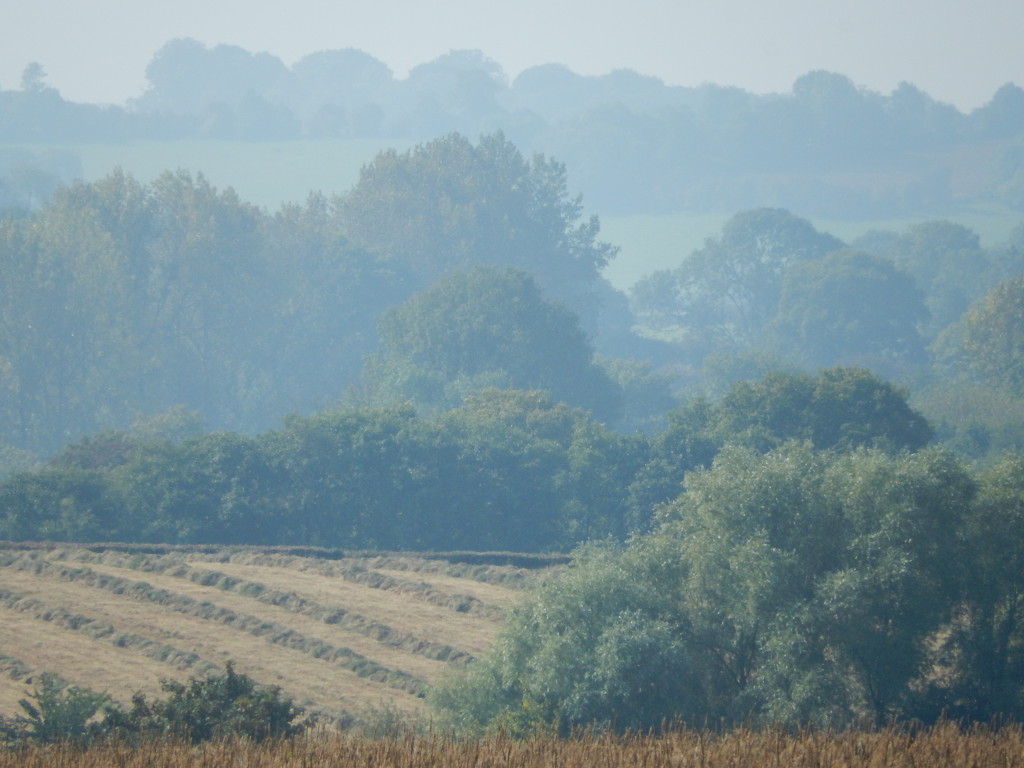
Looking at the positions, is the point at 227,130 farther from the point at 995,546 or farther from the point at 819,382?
the point at 995,546

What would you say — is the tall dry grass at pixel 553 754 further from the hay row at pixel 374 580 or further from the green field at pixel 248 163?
the green field at pixel 248 163

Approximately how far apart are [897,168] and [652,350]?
7285 centimetres

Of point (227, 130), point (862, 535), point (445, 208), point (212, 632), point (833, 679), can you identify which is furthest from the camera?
point (227, 130)

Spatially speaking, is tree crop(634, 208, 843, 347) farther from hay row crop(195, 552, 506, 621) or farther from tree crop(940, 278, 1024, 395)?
hay row crop(195, 552, 506, 621)

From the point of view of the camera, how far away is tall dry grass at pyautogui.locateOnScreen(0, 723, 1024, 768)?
1383 cm

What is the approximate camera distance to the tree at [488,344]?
67438 millimetres

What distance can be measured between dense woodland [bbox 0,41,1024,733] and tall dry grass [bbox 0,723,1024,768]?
4905 millimetres

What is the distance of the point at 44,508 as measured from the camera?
39.6 meters

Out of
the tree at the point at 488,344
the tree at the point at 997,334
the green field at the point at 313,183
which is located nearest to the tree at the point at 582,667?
the tree at the point at 488,344

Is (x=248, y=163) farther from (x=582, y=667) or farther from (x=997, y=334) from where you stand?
(x=582, y=667)

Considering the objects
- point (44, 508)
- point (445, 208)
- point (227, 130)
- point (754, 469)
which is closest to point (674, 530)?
point (754, 469)

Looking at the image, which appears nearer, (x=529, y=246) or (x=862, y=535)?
(x=862, y=535)

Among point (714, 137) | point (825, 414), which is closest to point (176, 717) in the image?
point (825, 414)

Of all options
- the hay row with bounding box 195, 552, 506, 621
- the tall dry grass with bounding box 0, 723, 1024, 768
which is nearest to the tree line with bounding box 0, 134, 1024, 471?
the hay row with bounding box 195, 552, 506, 621
